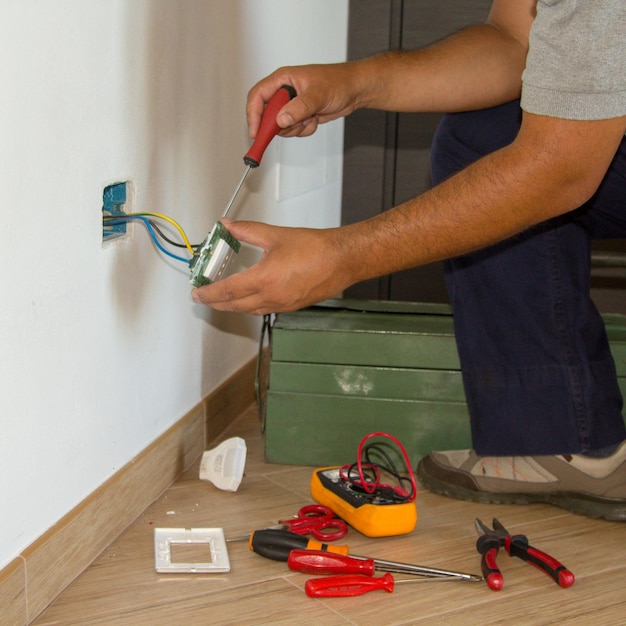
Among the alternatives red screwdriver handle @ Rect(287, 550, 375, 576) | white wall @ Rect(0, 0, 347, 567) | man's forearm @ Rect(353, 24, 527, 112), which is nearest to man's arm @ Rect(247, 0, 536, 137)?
man's forearm @ Rect(353, 24, 527, 112)

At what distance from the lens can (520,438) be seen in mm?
1226

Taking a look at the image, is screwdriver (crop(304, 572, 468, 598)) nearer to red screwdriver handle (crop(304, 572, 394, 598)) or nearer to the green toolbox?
red screwdriver handle (crop(304, 572, 394, 598))

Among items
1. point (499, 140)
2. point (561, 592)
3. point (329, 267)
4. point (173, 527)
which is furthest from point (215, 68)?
point (561, 592)

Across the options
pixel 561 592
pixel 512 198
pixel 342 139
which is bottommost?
pixel 561 592

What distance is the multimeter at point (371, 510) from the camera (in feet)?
3.58

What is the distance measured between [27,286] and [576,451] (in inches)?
29.5

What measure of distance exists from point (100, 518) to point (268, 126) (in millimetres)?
498

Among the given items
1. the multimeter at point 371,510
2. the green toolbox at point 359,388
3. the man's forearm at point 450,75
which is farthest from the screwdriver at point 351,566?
the man's forearm at point 450,75

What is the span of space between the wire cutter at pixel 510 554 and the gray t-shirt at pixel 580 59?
48 cm

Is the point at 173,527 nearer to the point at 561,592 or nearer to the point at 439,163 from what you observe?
the point at 561,592

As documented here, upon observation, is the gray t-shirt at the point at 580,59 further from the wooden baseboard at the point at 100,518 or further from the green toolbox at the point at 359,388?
the wooden baseboard at the point at 100,518

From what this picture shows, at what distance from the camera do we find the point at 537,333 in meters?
1.21

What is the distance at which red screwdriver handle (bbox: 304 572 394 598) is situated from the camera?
37.2 inches

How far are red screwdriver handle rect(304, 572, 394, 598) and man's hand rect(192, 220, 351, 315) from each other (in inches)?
11.7
